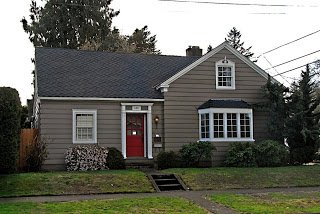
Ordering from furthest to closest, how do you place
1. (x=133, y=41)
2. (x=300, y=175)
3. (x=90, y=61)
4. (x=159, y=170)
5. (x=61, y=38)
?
(x=133, y=41) < (x=61, y=38) < (x=90, y=61) < (x=159, y=170) < (x=300, y=175)

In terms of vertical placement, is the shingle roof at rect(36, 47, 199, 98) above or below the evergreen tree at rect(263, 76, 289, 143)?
above

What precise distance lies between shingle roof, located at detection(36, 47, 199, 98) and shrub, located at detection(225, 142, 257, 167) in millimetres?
4377

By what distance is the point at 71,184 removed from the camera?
16.3 meters

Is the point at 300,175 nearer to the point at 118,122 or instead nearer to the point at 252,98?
the point at 252,98

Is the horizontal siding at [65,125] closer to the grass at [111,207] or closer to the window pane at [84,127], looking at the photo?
the window pane at [84,127]

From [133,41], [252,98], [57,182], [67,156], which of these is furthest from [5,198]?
[133,41]

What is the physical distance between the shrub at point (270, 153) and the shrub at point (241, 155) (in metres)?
0.33

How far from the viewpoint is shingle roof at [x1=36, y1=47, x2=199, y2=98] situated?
69.8 ft

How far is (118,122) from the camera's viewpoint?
21422mm

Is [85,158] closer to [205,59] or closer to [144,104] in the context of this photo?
[144,104]

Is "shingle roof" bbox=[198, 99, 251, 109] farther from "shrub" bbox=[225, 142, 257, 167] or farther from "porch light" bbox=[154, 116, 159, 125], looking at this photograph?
"porch light" bbox=[154, 116, 159, 125]

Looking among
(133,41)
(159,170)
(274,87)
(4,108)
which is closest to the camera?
(4,108)

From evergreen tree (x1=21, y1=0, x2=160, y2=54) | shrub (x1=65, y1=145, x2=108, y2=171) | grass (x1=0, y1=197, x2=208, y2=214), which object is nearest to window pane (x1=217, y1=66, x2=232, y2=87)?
shrub (x1=65, y1=145, x2=108, y2=171)

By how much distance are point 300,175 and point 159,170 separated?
6.16 metres
